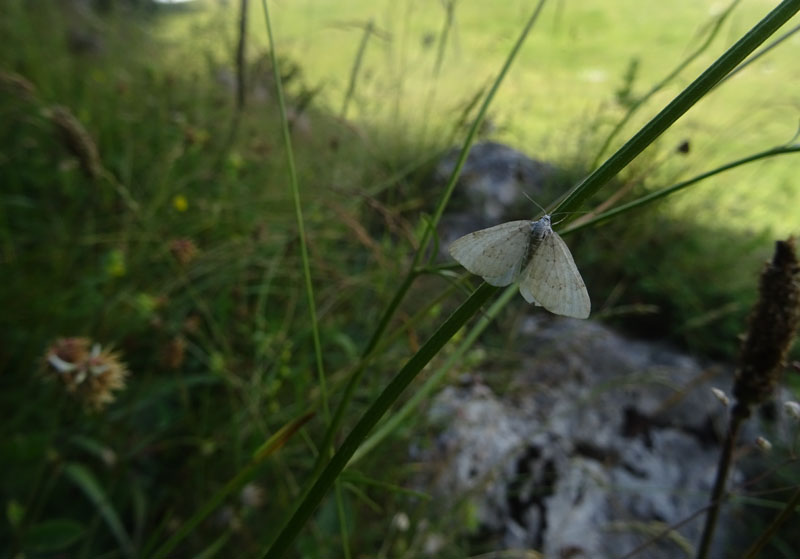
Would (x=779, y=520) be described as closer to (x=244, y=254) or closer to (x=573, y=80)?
(x=244, y=254)

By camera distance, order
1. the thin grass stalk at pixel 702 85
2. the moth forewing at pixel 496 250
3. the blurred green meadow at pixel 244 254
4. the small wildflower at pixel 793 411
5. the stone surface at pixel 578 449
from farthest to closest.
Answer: the stone surface at pixel 578 449 → the blurred green meadow at pixel 244 254 → the small wildflower at pixel 793 411 → the moth forewing at pixel 496 250 → the thin grass stalk at pixel 702 85

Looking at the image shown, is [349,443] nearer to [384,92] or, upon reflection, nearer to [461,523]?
[461,523]

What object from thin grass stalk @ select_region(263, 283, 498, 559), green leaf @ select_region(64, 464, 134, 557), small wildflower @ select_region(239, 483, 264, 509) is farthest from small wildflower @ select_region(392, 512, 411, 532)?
thin grass stalk @ select_region(263, 283, 498, 559)

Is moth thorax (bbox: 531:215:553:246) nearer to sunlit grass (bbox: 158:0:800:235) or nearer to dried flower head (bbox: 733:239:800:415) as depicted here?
dried flower head (bbox: 733:239:800:415)

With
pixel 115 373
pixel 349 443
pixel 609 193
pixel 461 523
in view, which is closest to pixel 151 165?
pixel 115 373

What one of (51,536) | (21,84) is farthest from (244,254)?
(51,536)

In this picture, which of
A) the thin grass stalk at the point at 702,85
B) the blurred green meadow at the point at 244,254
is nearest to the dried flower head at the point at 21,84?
the blurred green meadow at the point at 244,254

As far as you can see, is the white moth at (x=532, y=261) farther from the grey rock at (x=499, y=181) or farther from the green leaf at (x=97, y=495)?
the grey rock at (x=499, y=181)

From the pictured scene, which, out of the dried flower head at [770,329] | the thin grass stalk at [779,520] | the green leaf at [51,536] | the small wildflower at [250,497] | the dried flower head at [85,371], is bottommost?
the green leaf at [51,536]
